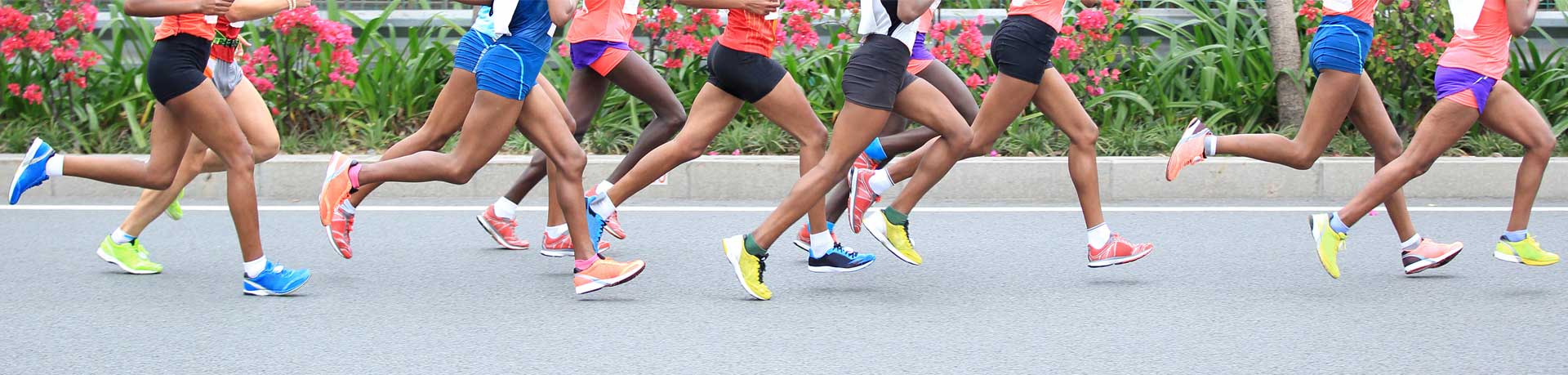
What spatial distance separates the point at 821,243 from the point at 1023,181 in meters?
2.82

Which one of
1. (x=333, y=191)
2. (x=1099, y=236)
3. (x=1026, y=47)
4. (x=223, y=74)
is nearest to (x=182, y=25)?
(x=223, y=74)

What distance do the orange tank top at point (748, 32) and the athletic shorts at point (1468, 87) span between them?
8.00 ft

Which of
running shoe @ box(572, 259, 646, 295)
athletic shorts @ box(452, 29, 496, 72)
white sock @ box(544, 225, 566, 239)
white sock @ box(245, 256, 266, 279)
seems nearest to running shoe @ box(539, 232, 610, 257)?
white sock @ box(544, 225, 566, 239)

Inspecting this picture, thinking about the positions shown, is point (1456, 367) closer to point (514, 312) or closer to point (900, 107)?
point (900, 107)

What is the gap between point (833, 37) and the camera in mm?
9789

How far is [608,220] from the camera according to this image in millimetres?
6113

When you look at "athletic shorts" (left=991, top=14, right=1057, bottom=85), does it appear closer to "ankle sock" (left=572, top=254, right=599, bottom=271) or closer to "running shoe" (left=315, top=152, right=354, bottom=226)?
"ankle sock" (left=572, top=254, right=599, bottom=271)

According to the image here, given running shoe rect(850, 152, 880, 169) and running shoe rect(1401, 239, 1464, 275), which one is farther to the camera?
running shoe rect(850, 152, 880, 169)

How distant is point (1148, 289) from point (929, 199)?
277 cm

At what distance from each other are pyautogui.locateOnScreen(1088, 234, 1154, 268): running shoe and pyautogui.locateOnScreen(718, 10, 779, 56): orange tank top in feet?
4.73

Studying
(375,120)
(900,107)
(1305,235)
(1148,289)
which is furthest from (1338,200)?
(375,120)

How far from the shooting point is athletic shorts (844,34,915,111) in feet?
17.5

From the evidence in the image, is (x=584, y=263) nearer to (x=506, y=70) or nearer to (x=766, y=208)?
(x=506, y=70)

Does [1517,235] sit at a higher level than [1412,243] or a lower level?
higher
